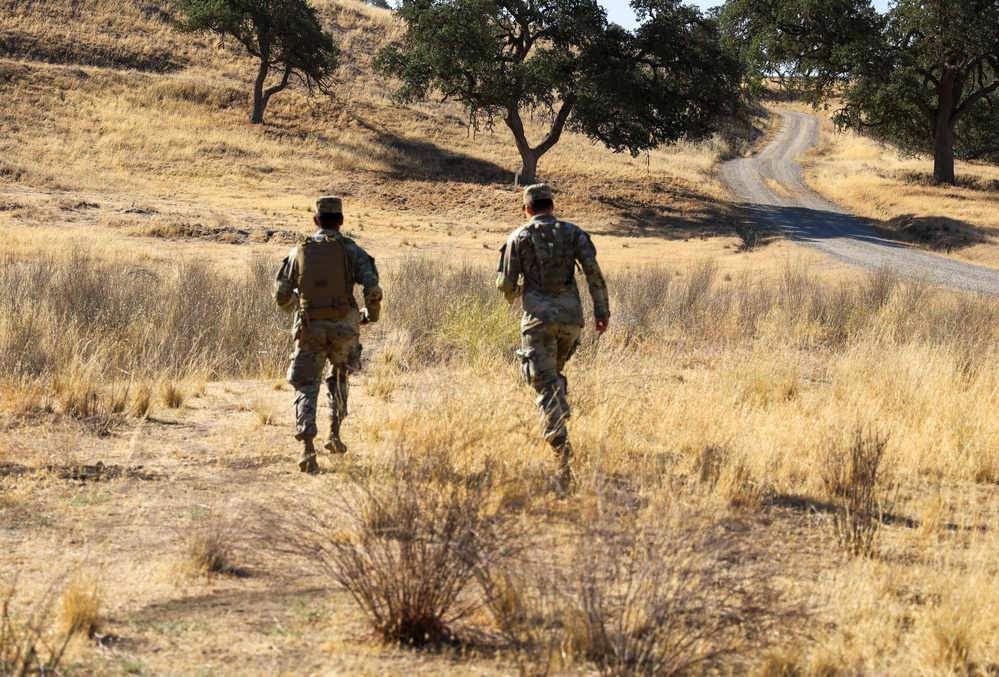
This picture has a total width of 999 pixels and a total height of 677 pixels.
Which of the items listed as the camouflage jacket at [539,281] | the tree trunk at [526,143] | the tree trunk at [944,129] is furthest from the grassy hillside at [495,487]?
the tree trunk at [944,129]

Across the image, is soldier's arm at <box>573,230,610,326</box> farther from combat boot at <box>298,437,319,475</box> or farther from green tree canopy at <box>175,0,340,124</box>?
green tree canopy at <box>175,0,340,124</box>

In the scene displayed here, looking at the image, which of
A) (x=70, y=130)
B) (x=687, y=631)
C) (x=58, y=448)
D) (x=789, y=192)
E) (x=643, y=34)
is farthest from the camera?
(x=789, y=192)

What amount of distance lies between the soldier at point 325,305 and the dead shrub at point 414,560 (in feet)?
7.26

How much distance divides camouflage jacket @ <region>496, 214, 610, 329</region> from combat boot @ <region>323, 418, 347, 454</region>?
1.45m

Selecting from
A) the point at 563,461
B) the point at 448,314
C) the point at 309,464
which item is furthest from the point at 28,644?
the point at 448,314

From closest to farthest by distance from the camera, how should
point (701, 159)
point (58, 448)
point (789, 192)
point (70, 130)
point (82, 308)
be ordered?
point (58, 448) → point (82, 308) → point (70, 130) → point (789, 192) → point (701, 159)

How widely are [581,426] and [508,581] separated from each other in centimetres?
301

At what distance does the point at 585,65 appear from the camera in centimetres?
3334

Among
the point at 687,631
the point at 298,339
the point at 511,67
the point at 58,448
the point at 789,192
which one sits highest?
the point at 511,67

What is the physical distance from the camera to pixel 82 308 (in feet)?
34.1

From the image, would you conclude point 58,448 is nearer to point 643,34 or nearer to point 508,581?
point 508,581

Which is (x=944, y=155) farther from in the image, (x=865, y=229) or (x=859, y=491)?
(x=859, y=491)

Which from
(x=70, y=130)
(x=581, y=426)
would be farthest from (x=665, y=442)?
(x=70, y=130)

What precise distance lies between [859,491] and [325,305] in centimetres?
357
